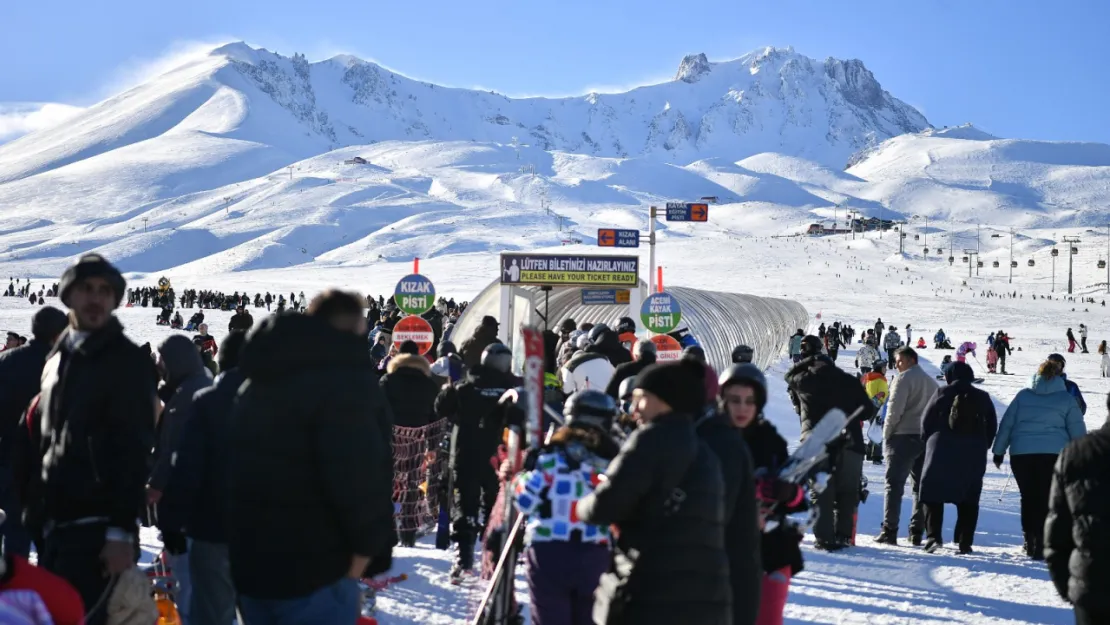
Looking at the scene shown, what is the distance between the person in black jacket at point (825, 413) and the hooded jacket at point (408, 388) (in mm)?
2549

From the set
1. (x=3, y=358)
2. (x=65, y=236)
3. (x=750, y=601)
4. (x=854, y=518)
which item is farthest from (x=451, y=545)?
(x=65, y=236)

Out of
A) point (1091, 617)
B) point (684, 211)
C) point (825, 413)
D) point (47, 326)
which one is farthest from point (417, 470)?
point (684, 211)

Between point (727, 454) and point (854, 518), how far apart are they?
16.5 ft

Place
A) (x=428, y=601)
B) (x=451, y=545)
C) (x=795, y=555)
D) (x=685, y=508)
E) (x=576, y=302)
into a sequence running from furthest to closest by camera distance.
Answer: (x=576, y=302) < (x=451, y=545) < (x=428, y=601) < (x=795, y=555) < (x=685, y=508)

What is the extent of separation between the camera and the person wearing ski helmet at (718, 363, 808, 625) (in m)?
4.80

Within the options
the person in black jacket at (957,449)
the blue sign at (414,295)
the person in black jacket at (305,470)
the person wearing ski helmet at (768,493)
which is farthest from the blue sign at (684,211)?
the person in black jacket at (305,470)

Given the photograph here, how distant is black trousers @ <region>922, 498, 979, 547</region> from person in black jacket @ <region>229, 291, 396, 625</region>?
19.5 ft

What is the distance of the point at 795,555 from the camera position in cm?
489

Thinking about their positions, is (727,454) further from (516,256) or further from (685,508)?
(516,256)

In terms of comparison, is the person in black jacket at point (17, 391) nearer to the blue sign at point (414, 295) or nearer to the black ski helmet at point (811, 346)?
the black ski helmet at point (811, 346)

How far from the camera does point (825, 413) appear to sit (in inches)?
304

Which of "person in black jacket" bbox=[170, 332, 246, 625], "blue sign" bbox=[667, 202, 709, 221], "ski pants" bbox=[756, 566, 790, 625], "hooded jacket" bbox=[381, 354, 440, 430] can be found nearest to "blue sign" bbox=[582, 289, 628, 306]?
"blue sign" bbox=[667, 202, 709, 221]

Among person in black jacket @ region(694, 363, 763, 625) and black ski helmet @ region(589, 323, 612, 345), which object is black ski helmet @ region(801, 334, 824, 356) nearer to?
black ski helmet @ region(589, 323, 612, 345)

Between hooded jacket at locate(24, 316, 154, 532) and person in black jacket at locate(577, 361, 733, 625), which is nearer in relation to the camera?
person in black jacket at locate(577, 361, 733, 625)
